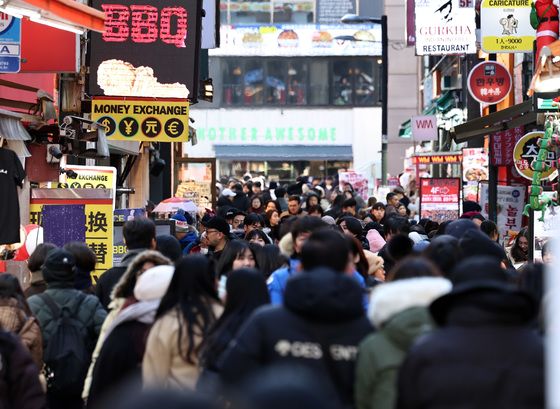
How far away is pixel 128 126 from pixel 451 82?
27.8 metres

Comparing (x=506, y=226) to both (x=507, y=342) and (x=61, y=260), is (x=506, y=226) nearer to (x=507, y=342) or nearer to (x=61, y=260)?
(x=61, y=260)

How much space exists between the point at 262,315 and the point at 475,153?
24.1m

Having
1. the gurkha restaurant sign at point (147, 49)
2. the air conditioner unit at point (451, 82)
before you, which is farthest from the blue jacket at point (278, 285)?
the air conditioner unit at point (451, 82)

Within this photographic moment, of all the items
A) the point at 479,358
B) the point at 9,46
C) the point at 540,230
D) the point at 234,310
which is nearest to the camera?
the point at 479,358

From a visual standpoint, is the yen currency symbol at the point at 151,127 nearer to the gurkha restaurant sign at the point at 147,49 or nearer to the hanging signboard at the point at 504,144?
the gurkha restaurant sign at the point at 147,49

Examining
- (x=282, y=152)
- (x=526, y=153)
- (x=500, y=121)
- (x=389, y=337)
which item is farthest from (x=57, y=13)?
(x=282, y=152)

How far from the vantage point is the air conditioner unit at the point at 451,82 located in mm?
42344

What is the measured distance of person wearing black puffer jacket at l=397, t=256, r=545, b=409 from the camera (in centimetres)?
446

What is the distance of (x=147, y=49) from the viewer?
60.8ft

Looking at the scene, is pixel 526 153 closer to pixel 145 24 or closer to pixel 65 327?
pixel 145 24

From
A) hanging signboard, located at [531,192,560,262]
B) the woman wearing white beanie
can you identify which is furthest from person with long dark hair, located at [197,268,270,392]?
hanging signboard, located at [531,192,560,262]

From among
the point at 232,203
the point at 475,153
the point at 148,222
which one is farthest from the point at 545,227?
the point at 475,153

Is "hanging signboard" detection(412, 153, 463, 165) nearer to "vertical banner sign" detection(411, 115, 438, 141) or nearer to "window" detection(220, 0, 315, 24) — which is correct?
"vertical banner sign" detection(411, 115, 438, 141)

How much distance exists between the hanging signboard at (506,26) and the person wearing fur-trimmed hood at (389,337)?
1518 centimetres
